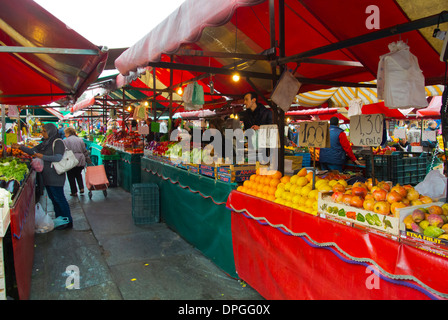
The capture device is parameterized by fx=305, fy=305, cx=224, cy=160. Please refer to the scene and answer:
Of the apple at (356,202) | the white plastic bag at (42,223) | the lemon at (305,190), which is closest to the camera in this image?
the apple at (356,202)

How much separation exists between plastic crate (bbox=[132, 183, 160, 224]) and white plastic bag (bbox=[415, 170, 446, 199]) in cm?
507

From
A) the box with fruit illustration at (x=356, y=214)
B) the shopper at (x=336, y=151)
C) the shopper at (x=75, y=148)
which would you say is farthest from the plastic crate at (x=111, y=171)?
the box with fruit illustration at (x=356, y=214)

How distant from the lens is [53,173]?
5793mm

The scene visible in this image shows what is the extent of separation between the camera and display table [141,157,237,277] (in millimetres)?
4234

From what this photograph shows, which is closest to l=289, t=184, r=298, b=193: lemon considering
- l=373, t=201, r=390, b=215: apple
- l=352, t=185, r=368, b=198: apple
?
l=352, t=185, r=368, b=198: apple

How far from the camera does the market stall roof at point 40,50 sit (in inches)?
128

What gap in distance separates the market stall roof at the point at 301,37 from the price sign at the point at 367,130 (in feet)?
2.22

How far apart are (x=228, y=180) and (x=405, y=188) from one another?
7.06 ft

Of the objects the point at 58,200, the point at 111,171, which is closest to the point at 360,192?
the point at 58,200

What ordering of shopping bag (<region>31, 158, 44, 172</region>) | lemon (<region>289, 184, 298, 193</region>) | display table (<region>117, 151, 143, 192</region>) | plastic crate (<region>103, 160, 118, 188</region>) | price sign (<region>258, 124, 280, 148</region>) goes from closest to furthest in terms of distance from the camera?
lemon (<region>289, 184, 298, 193</region>) < price sign (<region>258, 124, 280, 148</region>) < shopping bag (<region>31, 158, 44, 172</region>) < display table (<region>117, 151, 143, 192</region>) < plastic crate (<region>103, 160, 118, 188</region>)

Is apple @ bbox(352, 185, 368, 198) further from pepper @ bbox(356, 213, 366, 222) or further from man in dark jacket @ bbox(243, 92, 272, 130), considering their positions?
man in dark jacket @ bbox(243, 92, 272, 130)

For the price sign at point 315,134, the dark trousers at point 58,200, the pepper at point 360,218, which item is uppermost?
the price sign at point 315,134

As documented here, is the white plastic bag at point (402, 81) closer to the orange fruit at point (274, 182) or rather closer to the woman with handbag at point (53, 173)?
the orange fruit at point (274, 182)
